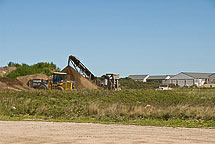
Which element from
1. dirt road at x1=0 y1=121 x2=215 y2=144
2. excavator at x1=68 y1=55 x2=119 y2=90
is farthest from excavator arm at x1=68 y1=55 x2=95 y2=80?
dirt road at x1=0 y1=121 x2=215 y2=144

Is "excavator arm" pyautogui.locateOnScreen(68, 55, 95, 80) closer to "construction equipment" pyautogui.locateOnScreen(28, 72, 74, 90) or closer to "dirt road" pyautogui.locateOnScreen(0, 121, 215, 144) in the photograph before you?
"construction equipment" pyautogui.locateOnScreen(28, 72, 74, 90)

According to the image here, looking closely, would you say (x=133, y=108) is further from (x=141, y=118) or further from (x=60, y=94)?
(x=60, y=94)

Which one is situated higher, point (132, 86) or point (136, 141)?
point (132, 86)

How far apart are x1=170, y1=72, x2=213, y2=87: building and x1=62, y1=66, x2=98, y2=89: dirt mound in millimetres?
54250

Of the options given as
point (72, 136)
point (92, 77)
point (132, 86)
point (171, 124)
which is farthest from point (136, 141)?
point (132, 86)

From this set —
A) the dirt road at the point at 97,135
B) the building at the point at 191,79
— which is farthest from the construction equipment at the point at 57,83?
the building at the point at 191,79

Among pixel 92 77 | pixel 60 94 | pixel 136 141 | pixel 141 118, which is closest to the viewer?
pixel 136 141

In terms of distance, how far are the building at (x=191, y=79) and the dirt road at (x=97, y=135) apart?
84.2m

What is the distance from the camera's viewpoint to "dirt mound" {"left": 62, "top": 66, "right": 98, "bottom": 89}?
4584 cm

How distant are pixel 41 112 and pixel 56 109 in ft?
3.06

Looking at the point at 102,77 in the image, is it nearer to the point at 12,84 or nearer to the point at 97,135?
the point at 12,84

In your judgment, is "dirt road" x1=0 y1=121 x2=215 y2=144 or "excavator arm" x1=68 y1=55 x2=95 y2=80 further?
"excavator arm" x1=68 y1=55 x2=95 y2=80

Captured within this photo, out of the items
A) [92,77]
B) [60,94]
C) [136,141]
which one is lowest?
[136,141]

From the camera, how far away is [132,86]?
63.8m
